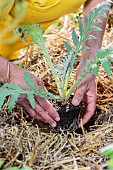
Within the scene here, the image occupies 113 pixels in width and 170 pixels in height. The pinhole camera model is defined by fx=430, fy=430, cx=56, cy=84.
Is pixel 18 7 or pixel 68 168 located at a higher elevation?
pixel 18 7

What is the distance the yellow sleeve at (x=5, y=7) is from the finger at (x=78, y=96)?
1.27ft

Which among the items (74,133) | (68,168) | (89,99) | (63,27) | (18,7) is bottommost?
(68,168)

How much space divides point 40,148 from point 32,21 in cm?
61

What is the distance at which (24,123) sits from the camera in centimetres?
151

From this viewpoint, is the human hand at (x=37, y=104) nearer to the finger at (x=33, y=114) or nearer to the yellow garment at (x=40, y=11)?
the finger at (x=33, y=114)

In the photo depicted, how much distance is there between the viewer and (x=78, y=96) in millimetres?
1528

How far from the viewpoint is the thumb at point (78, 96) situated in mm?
1514

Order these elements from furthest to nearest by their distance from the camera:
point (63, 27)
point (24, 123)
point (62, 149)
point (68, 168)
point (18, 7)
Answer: point (63, 27) → point (18, 7) → point (24, 123) → point (62, 149) → point (68, 168)

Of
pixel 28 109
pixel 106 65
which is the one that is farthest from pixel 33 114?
pixel 106 65

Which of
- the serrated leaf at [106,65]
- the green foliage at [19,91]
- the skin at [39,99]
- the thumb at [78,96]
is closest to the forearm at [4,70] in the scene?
the skin at [39,99]

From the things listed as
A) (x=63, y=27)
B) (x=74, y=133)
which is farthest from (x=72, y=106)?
(x=63, y=27)

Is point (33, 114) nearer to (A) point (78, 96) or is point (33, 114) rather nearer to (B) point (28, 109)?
(B) point (28, 109)

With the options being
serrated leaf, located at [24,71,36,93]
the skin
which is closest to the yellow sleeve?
the skin

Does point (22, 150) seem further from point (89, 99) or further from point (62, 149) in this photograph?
point (89, 99)
